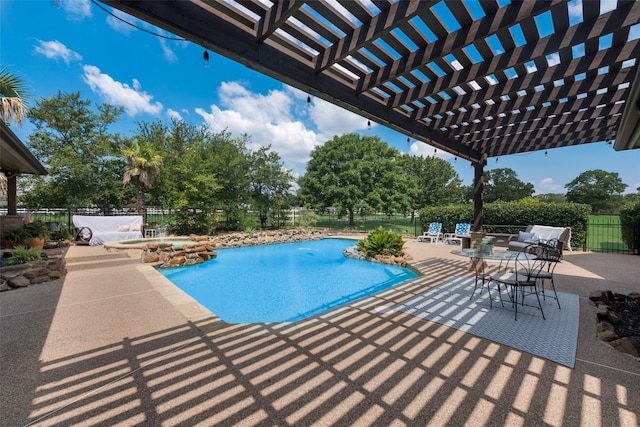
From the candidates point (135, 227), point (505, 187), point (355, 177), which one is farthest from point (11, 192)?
point (505, 187)

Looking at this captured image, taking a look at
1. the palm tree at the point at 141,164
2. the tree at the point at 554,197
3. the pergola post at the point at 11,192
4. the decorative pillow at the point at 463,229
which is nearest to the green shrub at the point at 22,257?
the pergola post at the point at 11,192

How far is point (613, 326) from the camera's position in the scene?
2770mm

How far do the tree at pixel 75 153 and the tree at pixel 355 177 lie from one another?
11.5 m

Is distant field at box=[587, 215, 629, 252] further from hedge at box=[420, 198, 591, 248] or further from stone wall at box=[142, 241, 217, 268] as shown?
stone wall at box=[142, 241, 217, 268]

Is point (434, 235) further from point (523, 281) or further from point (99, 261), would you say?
point (99, 261)

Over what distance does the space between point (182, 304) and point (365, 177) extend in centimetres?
1686

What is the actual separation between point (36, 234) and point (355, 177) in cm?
1559

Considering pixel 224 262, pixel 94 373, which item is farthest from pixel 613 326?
pixel 224 262

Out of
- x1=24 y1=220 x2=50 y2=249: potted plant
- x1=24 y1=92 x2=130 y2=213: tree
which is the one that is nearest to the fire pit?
x1=24 y1=220 x2=50 y2=249: potted plant

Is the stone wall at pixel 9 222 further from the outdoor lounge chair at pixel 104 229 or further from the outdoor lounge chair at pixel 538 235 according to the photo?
the outdoor lounge chair at pixel 538 235

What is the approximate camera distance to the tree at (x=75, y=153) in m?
12.4

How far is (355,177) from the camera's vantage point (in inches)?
736

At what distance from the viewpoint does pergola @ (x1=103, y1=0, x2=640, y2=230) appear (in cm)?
204

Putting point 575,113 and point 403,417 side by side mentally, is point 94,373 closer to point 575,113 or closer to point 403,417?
point 403,417
